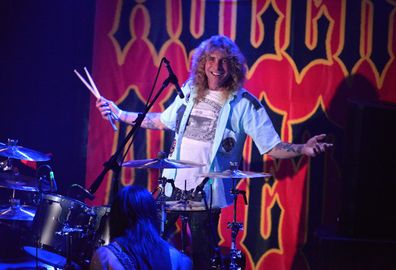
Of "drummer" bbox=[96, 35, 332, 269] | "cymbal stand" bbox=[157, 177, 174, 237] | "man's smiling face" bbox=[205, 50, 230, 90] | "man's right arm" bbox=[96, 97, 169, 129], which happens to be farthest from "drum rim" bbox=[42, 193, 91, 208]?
"man's smiling face" bbox=[205, 50, 230, 90]

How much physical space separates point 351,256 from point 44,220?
2.33 m

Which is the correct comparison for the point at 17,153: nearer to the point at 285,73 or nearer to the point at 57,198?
the point at 57,198

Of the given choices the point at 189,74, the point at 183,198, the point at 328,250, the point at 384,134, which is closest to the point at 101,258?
the point at 183,198

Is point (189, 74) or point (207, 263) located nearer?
point (207, 263)

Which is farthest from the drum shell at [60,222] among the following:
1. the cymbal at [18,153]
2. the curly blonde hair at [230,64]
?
the curly blonde hair at [230,64]

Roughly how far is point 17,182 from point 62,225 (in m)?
0.75

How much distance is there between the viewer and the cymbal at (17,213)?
454 centimetres

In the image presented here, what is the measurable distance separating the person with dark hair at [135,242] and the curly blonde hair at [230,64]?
2093 mm

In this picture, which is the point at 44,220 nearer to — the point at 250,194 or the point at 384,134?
the point at 250,194

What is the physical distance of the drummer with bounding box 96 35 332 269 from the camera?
14.2 feet

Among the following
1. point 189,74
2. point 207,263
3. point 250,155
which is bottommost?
point 207,263

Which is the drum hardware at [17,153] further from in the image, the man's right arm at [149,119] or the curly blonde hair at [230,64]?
the curly blonde hair at [230,64]

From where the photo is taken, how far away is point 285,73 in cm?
487

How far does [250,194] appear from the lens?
4.98 meters
